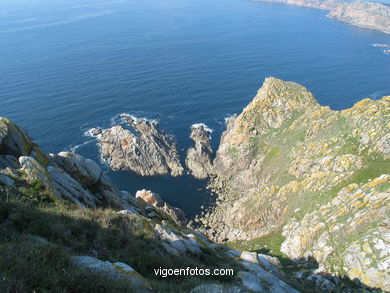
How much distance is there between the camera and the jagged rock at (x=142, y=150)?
77.4 m

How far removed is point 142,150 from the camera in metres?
79.7

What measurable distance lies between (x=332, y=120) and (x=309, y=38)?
156 meters

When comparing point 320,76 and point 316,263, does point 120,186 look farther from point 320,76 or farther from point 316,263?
point 320,76

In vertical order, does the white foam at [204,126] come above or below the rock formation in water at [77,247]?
below

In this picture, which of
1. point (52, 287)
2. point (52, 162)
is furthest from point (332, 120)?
point (52, 287)

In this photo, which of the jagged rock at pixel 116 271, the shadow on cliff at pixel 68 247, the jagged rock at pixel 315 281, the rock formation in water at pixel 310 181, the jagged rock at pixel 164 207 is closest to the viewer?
the shadow on cliff at pixel 68 247

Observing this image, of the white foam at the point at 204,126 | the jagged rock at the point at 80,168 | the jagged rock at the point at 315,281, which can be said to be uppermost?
the jagged rock at the point at 80,168

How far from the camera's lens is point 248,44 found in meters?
170

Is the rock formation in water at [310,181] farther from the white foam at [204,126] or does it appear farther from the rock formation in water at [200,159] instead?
the white foam at [204,126]

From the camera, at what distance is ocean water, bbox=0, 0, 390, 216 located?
89438 mm

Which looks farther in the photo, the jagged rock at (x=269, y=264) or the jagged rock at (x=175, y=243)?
the jagged rock at (x=269, y=264)

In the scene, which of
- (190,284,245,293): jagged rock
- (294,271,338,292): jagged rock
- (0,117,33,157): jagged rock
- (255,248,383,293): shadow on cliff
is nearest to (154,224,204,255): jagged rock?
(190,284,245,293): jagged rock

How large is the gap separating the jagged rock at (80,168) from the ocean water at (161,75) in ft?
126

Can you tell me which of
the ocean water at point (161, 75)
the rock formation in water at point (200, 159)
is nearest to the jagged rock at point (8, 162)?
the ocean water at point (161, 75)
